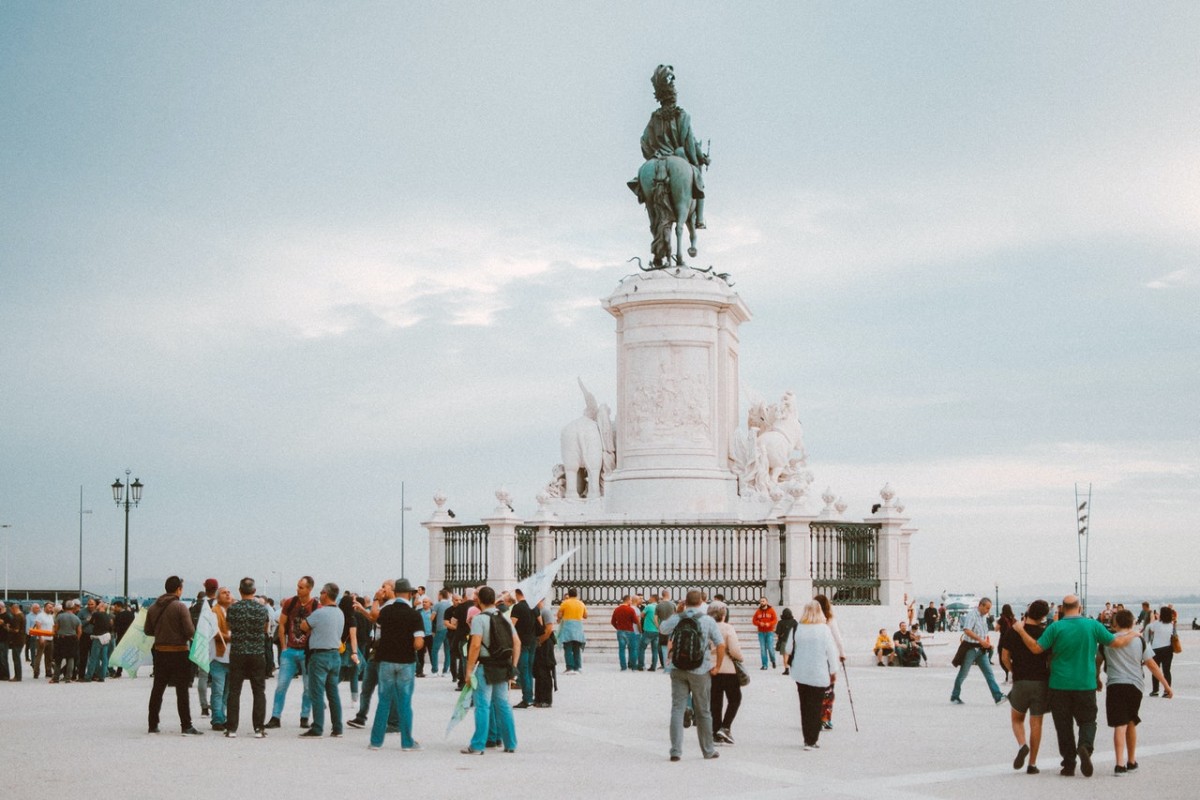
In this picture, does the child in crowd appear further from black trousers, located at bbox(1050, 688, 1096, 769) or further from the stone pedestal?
the stone pedestal

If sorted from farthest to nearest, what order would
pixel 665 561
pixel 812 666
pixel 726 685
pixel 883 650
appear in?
pixel 665 561 < pixel 883 650 < pixel 726 685 < pixel 812 666

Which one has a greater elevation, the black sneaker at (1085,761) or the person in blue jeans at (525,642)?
the person in blue jeans at (525,642)

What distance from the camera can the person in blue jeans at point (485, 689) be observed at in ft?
45.2

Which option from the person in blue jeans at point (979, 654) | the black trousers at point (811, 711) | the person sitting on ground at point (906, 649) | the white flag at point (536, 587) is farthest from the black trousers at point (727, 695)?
the person sitting on ground at point (906, 649)

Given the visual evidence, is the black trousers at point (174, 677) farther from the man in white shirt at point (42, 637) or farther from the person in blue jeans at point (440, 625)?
the man in white shirt at point (42, 637)

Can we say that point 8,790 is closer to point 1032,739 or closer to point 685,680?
point 685,680

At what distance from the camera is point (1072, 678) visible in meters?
12.7

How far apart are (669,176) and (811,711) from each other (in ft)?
73.1

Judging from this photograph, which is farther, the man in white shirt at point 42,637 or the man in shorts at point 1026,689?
the man in white shirt at point 42,637

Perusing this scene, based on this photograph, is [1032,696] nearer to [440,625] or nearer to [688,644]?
[688,644]

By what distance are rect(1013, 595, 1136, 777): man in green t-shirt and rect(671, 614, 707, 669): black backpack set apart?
2.88 m

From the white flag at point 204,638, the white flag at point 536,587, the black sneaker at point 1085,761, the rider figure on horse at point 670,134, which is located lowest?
the black sneaker at point 1085,761

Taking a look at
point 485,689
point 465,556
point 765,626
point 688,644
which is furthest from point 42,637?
point 688,644

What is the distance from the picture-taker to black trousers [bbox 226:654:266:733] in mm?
15258
